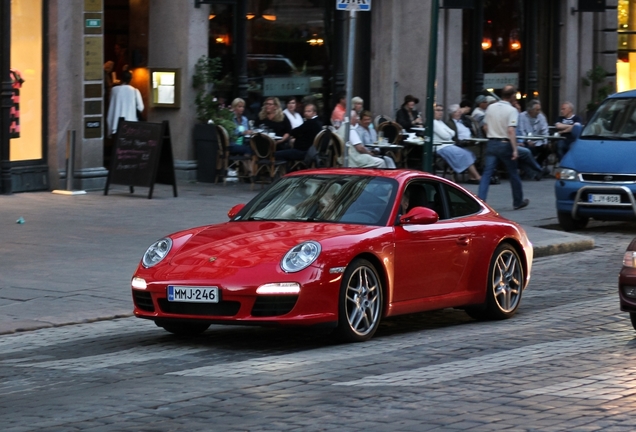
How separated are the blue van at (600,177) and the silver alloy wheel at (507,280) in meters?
6.74

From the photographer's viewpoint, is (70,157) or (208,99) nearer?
(70,157)


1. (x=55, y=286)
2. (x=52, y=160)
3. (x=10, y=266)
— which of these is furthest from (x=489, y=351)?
(x=52, y=160)

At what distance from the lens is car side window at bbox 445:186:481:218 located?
10719 mm

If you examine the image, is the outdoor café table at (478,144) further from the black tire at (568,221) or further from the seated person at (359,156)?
the black tire at (568,221)

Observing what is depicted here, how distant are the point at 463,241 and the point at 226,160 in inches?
459

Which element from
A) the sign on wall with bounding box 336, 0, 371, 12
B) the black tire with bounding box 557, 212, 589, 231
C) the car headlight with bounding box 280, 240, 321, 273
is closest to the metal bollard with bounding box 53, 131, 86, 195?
the sign on wall with bounding box 336, 0, 371, 12

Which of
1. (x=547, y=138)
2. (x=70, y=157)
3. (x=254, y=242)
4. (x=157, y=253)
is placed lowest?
(x=157, y=253)

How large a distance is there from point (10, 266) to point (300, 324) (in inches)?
198

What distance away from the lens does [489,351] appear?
29.8 feet

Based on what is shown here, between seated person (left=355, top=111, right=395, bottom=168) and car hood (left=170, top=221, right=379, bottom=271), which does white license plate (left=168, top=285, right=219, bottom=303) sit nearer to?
car hood (left=170, top=221, right=379, bottom=271)

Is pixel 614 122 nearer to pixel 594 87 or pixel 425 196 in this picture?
pixel 425 196

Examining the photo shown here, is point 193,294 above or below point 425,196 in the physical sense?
below

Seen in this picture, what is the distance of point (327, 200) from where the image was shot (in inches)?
399

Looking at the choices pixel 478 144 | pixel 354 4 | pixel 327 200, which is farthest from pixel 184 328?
pixel 478 144
